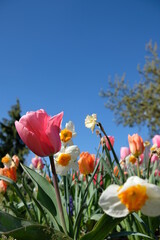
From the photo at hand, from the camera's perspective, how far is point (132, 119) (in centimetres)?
1688

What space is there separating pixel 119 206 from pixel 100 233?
26cm

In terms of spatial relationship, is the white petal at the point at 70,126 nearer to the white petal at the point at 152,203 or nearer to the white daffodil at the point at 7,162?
the white petal at the point at 152,203

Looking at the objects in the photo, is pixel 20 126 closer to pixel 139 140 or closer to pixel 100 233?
pixel 100 233

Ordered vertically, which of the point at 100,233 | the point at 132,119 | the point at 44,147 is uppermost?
the point at 132,119

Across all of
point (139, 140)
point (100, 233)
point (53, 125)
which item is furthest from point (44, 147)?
point (139, 140)

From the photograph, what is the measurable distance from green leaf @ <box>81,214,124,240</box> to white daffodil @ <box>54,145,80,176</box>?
14.2 inches

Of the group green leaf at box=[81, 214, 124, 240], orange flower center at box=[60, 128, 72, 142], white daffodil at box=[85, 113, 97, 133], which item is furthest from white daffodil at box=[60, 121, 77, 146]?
green leaf at box=[81, 214, 124, 240]

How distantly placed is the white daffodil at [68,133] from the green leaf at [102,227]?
461 millimetres

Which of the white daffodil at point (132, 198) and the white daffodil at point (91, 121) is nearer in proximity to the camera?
the white daffodil at point (132, 198)

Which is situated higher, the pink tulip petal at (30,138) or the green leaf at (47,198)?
the pink tulip petal at (30,138)

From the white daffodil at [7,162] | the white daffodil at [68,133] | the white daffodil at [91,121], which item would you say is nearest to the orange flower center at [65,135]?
the white daffodil at [68,133]

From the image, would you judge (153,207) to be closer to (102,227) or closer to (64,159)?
(102,227)

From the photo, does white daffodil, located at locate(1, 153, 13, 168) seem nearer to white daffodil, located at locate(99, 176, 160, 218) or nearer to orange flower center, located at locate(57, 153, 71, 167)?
orange flower center, located at locate(57, 153, 71, 167)

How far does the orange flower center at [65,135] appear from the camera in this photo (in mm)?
1175
